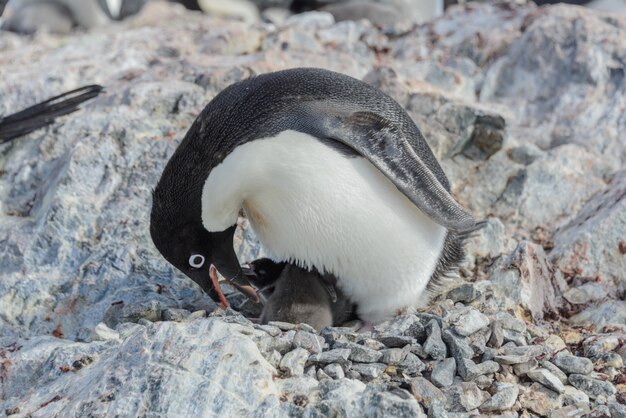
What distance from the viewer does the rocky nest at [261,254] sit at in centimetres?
318

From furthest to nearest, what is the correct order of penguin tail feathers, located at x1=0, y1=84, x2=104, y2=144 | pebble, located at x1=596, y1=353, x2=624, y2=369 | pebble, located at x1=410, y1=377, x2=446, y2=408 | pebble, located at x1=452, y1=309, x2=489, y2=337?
penguin tail feathers, located at x1=0, y1=84, x2=104, y2=144, pebble, located at x1=596, y1=353, x2=624, y2=369, pebble, located at x1=452, y1=309, x2=489, y2=337, pebble, located at x1=410, y1=377, x2=446, y2=408

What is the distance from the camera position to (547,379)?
10.9ft

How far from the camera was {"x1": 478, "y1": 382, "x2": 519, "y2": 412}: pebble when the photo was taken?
3.18 m

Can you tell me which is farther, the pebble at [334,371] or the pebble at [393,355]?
the pebble at [393,355]

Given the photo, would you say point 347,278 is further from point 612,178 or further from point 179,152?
point 612,178

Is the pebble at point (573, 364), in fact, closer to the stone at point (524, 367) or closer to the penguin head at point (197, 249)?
the stone at point (524, 367)

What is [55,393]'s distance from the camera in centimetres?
331

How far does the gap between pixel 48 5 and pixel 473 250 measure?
932 centimetres

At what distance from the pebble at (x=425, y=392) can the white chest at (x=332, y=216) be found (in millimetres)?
938

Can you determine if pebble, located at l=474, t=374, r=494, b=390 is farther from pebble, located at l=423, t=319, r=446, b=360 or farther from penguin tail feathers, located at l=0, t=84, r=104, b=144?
penguin tail feathers, located at l=0, t=84, r=104, b=144

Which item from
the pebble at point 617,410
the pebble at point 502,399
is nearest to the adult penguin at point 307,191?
the pebble at point 502,399

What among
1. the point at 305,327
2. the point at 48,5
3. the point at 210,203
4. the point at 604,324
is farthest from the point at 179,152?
the point at 48,5

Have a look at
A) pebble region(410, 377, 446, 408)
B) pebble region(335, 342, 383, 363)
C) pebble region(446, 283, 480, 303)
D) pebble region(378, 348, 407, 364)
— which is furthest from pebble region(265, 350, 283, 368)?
pebble region(446, 283, 480, 303)

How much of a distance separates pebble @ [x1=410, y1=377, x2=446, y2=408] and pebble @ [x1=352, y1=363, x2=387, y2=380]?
0.14 metres
